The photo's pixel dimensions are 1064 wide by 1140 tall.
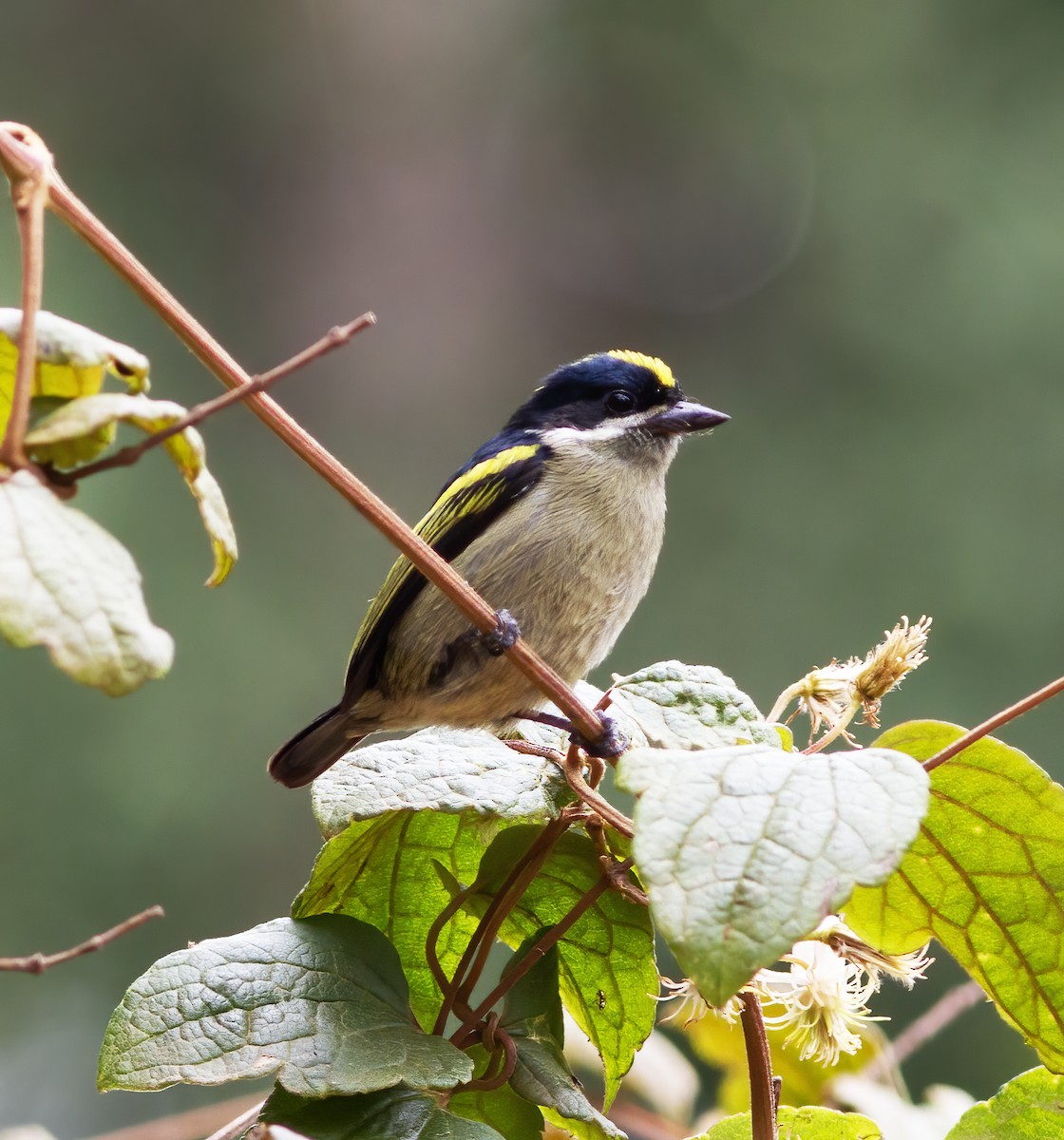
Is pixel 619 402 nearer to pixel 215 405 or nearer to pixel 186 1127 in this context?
pixel 186 1127

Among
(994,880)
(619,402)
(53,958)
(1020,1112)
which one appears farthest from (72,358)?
(619,402)

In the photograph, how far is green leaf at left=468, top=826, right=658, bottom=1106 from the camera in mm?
A: 1244

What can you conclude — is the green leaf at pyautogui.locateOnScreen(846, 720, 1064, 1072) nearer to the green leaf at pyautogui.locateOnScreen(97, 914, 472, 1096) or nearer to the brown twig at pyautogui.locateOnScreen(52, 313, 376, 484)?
the green leaf at pyautogui.locateOnScreen(97, 914, 472, 1096)

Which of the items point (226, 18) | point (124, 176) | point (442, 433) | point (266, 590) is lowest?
point (266, 590)

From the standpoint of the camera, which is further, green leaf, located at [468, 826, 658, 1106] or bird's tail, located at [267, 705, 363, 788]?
bird's tail, located at [267, 705, 363, 788]

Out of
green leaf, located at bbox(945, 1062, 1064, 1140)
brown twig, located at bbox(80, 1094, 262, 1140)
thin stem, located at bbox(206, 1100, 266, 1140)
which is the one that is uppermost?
green leaf, located at bbox(945, 1062, 1064, 1140)

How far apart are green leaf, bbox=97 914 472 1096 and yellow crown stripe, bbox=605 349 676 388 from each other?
156cm

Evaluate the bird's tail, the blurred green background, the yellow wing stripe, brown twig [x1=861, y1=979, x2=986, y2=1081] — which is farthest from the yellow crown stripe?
the blurred green background

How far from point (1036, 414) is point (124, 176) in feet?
22.0

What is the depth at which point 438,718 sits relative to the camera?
6.75 ft

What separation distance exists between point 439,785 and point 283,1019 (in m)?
0.24

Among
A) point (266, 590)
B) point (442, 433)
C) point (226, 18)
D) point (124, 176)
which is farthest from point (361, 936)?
point (226, 18)

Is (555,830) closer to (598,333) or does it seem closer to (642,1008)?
(642,1008)

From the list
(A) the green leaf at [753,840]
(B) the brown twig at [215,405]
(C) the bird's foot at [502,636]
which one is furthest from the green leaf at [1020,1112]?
(B) the brown twig at [215,405]
